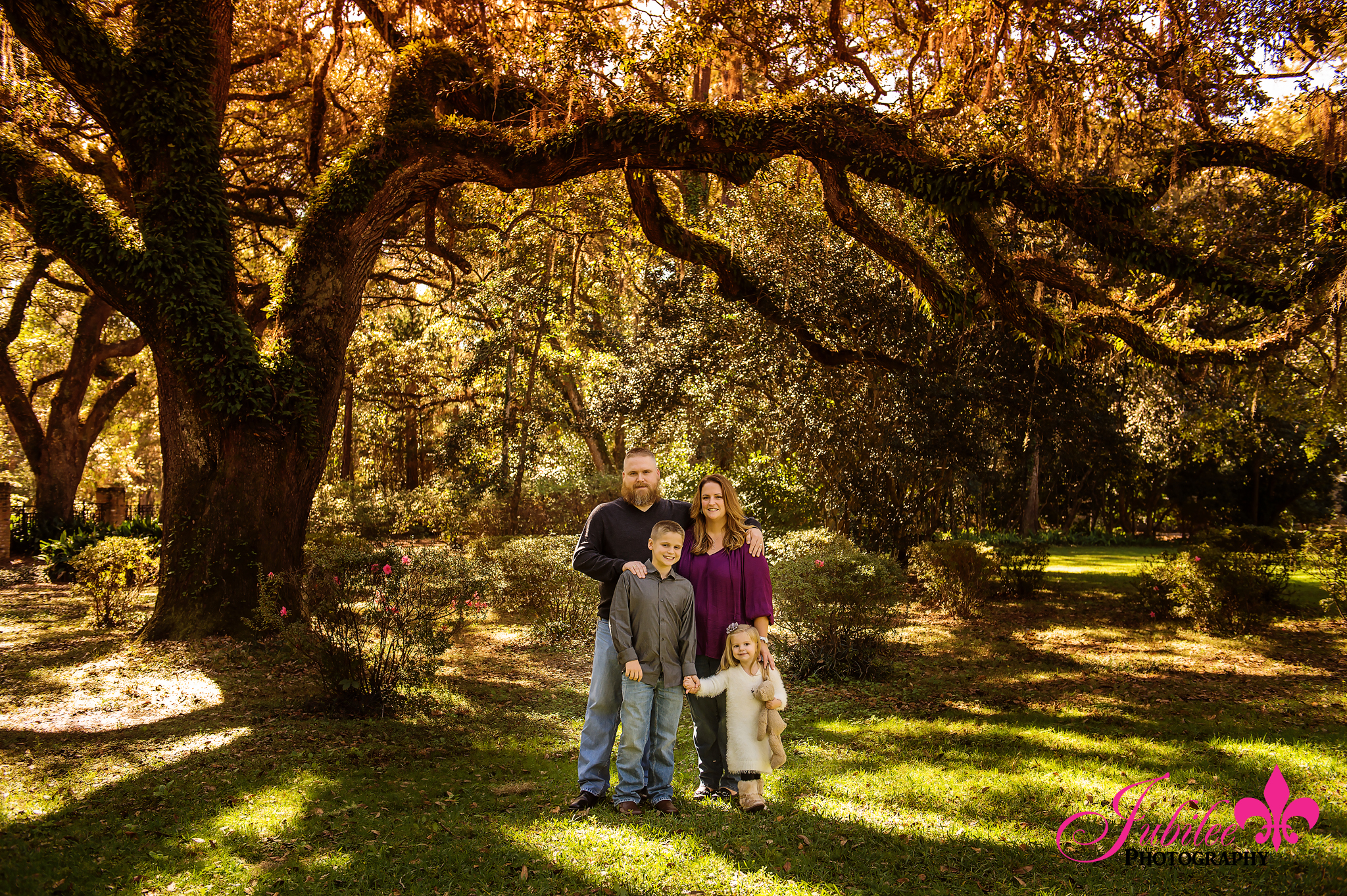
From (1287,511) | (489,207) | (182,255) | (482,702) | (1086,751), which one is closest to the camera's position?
(1086,751)

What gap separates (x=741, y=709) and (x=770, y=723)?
190mm

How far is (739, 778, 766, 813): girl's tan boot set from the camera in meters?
4.47

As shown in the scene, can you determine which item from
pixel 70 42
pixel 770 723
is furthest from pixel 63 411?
pixel 770 723

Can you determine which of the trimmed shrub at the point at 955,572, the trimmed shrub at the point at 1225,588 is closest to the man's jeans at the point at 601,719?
the trimmed shrub at the point at 955,572

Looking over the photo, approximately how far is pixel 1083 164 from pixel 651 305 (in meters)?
12.4

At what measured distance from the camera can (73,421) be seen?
62.4 feet

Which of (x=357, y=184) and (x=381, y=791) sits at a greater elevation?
(x=357, y=184)

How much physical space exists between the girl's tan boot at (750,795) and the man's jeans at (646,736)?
1.33 ft

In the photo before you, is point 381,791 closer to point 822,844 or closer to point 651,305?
point 822,844

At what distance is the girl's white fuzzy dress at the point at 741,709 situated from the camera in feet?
14.3

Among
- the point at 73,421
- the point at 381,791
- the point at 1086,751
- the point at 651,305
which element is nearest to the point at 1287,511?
the point at 651,305

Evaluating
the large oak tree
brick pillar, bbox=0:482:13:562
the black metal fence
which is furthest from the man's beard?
the black metal fence

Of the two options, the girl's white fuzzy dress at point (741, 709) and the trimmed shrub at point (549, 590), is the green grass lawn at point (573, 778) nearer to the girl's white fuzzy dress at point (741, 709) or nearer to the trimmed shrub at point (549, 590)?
the girl's white fuzzy dress at point (741, 709)

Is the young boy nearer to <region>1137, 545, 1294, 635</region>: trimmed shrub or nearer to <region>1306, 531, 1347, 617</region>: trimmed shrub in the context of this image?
<region>1306, 531, 1347, 617</region>: trimmed shrub
